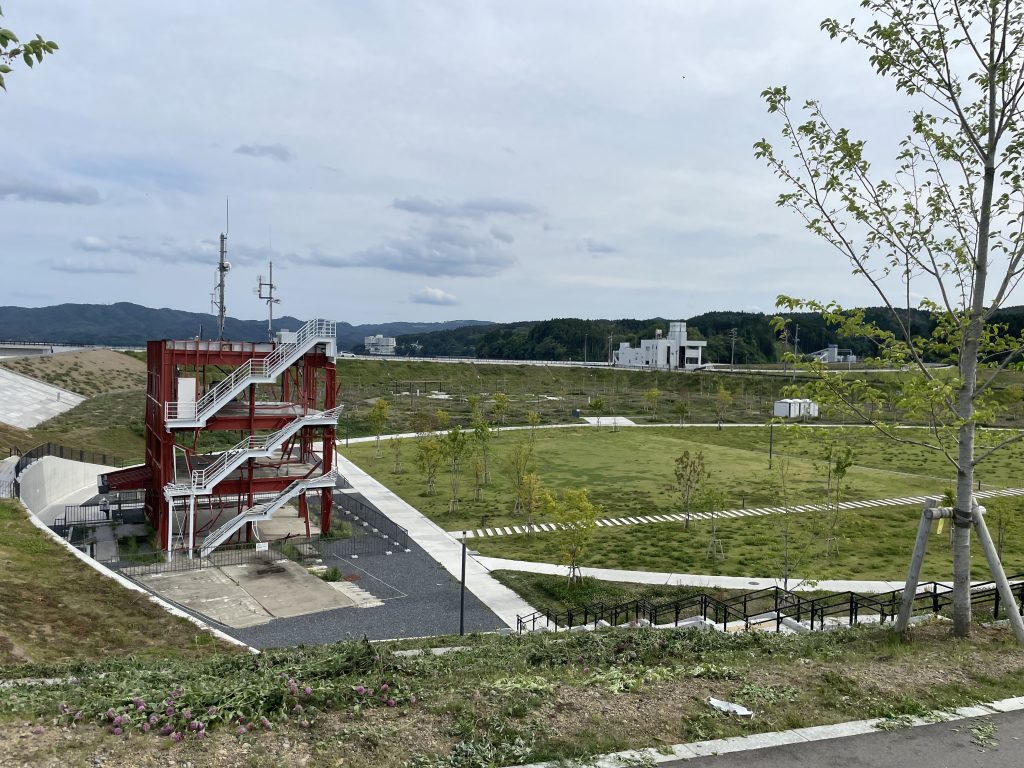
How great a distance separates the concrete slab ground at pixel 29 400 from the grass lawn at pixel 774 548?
148ft

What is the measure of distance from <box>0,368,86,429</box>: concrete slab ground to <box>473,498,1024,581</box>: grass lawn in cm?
4506

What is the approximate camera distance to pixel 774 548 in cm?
3212

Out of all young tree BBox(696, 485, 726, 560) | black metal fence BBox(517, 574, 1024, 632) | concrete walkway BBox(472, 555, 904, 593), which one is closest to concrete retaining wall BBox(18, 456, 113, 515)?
concrete walkway BBox(472, 555, 904, 593)

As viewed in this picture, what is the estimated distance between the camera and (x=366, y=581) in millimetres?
27797

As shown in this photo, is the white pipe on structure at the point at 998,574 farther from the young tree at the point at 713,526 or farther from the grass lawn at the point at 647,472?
the grass lawn at the point at 647,472

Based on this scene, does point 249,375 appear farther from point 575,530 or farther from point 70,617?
point 575,530

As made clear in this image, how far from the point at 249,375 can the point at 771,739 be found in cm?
2749

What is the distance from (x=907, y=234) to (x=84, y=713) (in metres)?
14.9

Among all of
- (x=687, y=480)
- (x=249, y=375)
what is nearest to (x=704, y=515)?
(x=687, y=480)

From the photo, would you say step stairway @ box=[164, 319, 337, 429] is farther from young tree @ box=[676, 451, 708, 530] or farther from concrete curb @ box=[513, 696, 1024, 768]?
concrete curb @ box=[513, 696, 1024, 768]

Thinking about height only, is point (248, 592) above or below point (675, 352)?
below

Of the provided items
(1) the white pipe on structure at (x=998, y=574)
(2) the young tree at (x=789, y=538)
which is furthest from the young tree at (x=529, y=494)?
(1) the white pipe on structure at (x=998, y=574)

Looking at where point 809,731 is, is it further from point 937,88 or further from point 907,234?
point 937,88

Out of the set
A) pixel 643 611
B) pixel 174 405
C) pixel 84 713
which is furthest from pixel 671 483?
pixel 84 713
